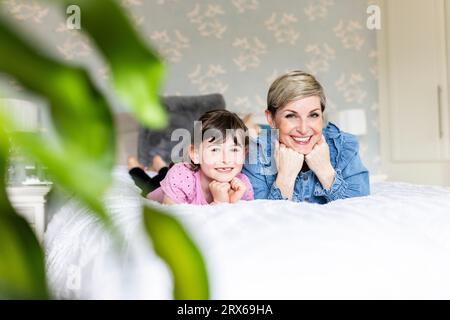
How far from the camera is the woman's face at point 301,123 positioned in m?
1.54

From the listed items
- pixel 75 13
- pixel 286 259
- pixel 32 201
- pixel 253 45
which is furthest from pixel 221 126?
pixel 253 45

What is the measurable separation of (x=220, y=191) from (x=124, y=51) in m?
1.30

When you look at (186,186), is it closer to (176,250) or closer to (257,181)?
(257,181)

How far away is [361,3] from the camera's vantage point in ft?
12.7

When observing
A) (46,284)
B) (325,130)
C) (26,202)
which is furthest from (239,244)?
(26,202)

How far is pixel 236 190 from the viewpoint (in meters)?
1.50

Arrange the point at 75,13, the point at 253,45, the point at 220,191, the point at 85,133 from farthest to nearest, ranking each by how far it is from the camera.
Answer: the point at 253,45
the point at 220,191
the point at 75,13
the point at 85,133

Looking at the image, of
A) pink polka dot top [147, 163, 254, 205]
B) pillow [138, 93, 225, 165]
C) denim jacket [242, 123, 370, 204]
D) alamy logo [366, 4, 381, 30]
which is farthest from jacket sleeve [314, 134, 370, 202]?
alamy logo [366, 4, 381, 30]

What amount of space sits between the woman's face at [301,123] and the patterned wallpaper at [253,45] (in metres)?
2.08

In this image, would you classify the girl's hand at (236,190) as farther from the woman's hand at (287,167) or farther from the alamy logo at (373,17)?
the alamy logo at (373,17)

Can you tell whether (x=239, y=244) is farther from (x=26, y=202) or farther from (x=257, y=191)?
(x=26, y=202)

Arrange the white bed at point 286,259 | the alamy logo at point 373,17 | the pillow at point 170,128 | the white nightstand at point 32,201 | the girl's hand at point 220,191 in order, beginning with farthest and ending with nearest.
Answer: the alamy logo at point 373,17, the pillow at point 170,128, the white nightstand at point 32,201, the girl's hand at point 220,191, the white bed at point 286,259

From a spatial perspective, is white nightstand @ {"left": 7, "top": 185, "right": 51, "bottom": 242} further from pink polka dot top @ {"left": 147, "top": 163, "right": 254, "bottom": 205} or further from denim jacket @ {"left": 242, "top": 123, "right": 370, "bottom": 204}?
denim jacket @ {"left": 242, "top": 123, "right": 370, "bottom": 204}

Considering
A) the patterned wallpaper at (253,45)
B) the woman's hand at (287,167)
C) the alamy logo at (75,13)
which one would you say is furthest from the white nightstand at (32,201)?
the alamy logo at (75,13)
